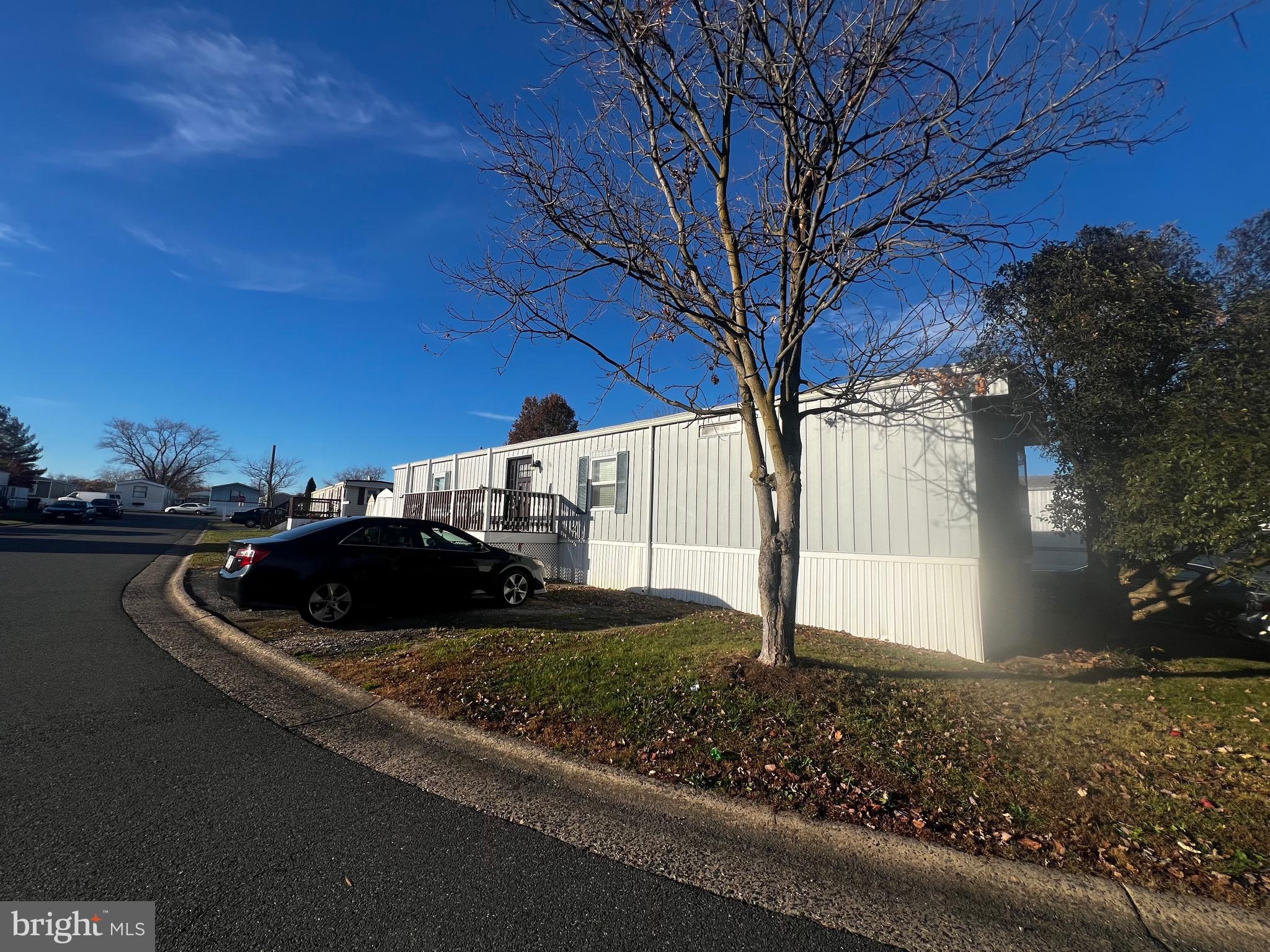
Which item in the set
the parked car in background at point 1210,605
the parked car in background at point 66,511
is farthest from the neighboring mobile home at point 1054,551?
the parked car in background at point 66,511

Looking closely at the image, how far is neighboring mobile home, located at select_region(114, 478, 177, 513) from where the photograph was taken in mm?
72188

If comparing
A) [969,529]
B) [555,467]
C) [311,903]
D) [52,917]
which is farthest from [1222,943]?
[555,467]

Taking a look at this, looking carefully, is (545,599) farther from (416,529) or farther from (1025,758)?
(1025,758)

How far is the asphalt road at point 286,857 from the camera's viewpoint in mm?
2369

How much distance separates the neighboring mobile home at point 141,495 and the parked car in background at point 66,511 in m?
42.6

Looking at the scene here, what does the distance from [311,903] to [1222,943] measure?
354cm

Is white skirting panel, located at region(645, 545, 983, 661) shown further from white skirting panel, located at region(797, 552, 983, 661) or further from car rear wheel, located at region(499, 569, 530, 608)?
car rear wheel, located at region(499, 569, 530, 608)

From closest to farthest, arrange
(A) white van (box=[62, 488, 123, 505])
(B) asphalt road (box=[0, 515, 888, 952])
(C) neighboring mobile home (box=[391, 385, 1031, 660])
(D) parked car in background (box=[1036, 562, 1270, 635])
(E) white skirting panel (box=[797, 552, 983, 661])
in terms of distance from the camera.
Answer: (B) asphalt road (box=[0, 515, 888, 952]) → (E) white skirting panel (box=[797, 552, 983, 661]) → (C) neighboring mobile home (box=[391, 385, 1031, 660]) → (D) parked car in background (box=[1036, 562, 1270, 635]) → (A) white van (box=[62, 488, 123, 505])

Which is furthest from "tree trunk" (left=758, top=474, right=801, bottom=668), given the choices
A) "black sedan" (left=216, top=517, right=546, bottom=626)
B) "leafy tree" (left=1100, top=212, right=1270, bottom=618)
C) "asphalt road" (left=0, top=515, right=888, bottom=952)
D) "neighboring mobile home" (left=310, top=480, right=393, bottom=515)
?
"neighboring mobile home" (left=310, top=480, right=393, bottom=515)

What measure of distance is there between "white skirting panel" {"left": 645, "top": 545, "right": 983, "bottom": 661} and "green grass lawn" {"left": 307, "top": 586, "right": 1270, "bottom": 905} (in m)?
0.71

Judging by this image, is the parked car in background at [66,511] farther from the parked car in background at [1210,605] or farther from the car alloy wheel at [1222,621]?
the car alloy wheel at [1222,621]

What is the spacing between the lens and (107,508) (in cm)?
4275

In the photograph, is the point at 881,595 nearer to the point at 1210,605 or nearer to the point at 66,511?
the point at 1210,605

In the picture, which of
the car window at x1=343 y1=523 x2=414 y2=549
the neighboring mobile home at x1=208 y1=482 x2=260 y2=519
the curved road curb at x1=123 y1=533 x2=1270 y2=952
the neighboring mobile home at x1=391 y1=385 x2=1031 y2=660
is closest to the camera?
the curved road curb at x1=123 y1=533 x2=1270 y2=952
